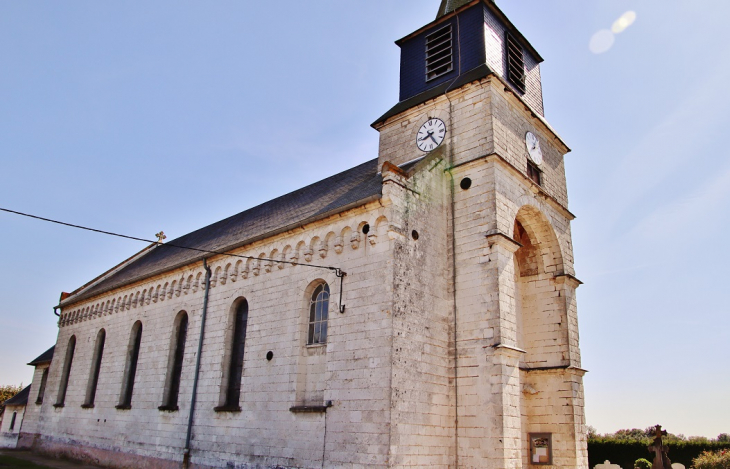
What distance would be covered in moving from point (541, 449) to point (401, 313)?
581cm

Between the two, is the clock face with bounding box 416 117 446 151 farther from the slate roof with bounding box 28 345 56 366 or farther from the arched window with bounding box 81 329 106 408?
the slate roof with bounding box 28 345 56 366

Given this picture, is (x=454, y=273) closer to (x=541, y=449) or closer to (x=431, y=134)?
(x=431, y=134)

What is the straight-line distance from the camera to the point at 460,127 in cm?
1521

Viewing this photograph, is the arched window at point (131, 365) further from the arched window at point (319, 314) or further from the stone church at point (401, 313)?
the arched window at point (319, 314)

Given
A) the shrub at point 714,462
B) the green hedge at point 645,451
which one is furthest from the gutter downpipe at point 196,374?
the green hedge at point 645,451

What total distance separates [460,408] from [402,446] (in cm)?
194

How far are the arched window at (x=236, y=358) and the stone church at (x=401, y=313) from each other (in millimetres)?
55

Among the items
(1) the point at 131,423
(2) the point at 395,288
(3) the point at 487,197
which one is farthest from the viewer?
(1) the point at 131,423

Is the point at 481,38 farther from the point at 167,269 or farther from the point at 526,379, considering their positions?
the point at 167,269

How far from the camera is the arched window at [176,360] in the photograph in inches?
699

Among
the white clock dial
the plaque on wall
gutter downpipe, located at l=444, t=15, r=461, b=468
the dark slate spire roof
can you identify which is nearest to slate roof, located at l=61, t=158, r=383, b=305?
gutter downpipe, located at l=444, t=15, r=461, b=468

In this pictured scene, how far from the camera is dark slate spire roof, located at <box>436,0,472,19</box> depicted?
17578 millimetres

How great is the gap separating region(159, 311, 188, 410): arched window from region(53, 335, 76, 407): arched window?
8716 millimetres

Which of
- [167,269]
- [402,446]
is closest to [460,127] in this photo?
[402,446]
